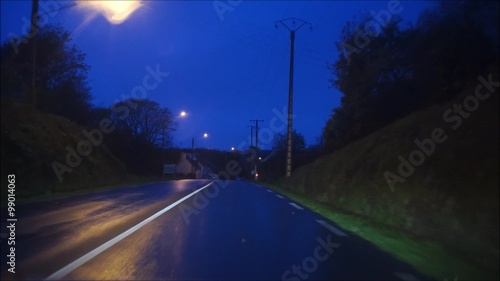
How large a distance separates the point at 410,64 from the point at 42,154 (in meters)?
22.5

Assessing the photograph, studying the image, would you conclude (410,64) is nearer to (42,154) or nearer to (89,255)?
(42,154)

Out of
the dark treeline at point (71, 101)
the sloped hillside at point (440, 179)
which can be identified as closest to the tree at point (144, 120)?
the dark treeline at point (71, 101)

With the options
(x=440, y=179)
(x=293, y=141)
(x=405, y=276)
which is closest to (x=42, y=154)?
(x=440, y=179)

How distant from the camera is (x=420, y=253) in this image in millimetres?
9680

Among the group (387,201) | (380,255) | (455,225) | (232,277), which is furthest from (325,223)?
(232,277)

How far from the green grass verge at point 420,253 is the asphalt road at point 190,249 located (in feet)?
1.04

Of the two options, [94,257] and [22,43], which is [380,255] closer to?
[94,257]

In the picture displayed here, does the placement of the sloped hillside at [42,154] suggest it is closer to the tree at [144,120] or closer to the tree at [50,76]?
the tree at [50,76]

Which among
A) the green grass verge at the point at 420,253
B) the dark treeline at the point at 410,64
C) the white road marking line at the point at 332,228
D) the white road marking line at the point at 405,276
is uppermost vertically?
the dark treeline at the point at 410,64

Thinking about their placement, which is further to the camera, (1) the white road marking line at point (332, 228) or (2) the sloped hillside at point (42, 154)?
(2) the sloped hillside at point (42, 154)

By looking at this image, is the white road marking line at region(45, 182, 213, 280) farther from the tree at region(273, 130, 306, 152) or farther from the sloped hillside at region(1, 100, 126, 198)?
the tree at region(273, 130, 306, 152)

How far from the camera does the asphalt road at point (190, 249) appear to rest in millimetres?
7742

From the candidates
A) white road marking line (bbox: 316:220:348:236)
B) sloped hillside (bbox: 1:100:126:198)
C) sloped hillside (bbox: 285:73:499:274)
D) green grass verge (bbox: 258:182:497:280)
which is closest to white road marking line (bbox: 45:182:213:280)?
white road marking line (bbox: 316:220:348:236)

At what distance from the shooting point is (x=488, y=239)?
9898 mm
